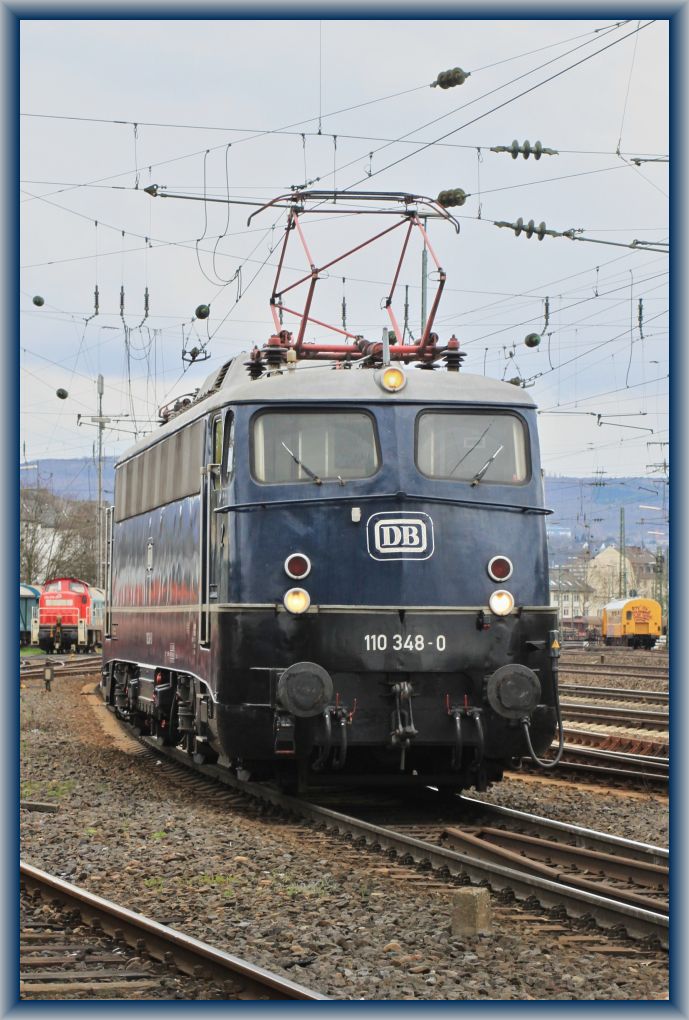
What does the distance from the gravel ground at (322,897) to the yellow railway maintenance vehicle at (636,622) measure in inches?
1983

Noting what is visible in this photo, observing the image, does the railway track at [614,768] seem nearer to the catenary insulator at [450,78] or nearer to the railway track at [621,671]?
the catenary insulator at [450,78]

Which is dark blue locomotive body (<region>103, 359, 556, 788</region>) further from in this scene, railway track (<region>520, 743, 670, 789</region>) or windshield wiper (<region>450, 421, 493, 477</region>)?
railway track (<region>520, 743, 670, 789</region>)

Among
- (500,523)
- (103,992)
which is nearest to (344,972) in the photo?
(103,992)

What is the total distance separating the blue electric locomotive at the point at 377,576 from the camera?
11.3 m

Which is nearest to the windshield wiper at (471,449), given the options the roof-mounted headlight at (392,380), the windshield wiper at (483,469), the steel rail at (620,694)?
the windshield wiper at (483,469)

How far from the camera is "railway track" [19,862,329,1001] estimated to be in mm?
6652

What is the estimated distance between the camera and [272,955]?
24.2 ft

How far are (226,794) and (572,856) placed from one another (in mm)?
4926

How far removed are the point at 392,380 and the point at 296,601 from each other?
202cm

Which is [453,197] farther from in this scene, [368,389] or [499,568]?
[499,568]

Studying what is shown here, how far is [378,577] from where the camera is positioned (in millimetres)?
11406

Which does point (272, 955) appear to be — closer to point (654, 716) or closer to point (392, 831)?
point (392, 831)

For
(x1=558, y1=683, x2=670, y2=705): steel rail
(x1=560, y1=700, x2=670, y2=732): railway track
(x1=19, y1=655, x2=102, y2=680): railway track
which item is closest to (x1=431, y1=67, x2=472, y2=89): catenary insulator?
(x1=560, y1=700, x2=670, y2=732): railway track

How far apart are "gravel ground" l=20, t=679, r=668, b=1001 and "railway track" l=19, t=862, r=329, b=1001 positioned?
0.33m
